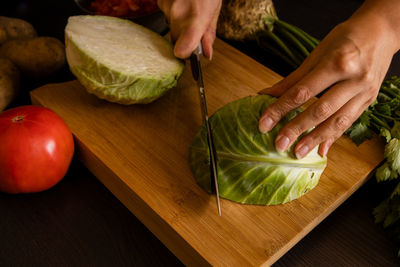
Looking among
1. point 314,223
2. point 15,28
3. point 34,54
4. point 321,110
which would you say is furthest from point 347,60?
point 15,28

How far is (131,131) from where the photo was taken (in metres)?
1.64

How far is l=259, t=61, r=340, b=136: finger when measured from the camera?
137 centimetres

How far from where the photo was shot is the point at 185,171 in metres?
1.51

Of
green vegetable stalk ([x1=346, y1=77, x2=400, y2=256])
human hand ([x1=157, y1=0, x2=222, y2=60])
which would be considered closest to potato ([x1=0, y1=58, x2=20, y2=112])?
human hand ([x1=157, y1=0, x2=222, y2=60])

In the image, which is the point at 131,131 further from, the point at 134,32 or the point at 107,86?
the point at 134,32

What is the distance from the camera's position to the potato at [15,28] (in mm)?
1921

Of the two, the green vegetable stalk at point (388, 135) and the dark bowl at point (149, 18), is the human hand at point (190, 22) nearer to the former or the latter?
the dark bowl at point (149, 18)

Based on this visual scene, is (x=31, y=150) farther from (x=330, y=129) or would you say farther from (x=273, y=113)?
(x=330, y=129)

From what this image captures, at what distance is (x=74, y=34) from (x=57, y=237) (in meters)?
0.76

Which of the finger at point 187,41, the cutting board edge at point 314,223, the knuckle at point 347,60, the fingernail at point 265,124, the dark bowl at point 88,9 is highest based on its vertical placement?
the knuckle at point 347,60

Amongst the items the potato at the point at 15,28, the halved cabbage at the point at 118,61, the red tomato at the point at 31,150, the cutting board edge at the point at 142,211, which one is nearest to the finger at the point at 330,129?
the cutting board edge at the point at 142,211

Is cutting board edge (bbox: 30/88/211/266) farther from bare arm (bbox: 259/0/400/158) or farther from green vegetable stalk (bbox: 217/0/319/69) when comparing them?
green vegetable stalk (bbox: 217/0/319/69)

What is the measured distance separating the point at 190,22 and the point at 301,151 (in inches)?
27.4

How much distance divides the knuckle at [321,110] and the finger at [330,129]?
59 millimetres
